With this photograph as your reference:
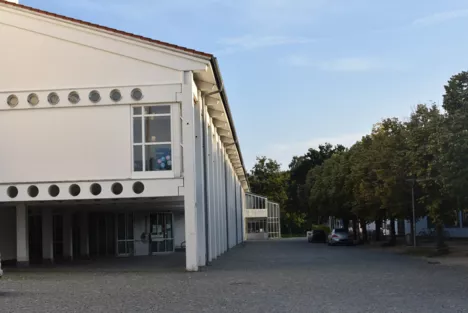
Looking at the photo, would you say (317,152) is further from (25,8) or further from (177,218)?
(25,8)

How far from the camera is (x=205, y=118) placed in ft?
94.5

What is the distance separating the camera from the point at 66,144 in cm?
2303

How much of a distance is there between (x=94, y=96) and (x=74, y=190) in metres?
3.38

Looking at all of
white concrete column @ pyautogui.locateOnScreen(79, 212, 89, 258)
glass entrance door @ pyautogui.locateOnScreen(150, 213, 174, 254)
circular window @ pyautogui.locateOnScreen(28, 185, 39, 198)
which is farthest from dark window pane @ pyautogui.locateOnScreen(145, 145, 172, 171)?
glass entrance door @ pyautogui.locateOnScreen(150, 213, 174, 254)

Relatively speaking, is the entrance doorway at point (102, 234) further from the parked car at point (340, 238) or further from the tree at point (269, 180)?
the tree at point (269, 180)

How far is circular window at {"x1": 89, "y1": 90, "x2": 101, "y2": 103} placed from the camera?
23016 millimetres

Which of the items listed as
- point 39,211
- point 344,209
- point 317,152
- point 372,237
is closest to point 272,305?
point 39,211

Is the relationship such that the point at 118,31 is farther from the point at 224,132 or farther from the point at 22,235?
the point at 224,132

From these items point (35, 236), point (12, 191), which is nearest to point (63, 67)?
point (12, 191)

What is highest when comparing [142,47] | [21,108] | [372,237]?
[142,47]

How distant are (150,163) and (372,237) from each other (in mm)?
39503

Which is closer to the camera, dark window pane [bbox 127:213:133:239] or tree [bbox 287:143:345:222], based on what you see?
dark window pane [bbox 127:213:133:239]

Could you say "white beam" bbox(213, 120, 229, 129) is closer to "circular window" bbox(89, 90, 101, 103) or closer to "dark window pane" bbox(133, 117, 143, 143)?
"dark window pane" bbox(133, 117, 143, 143)

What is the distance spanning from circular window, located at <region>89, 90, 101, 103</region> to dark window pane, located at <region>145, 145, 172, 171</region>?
2432mm
